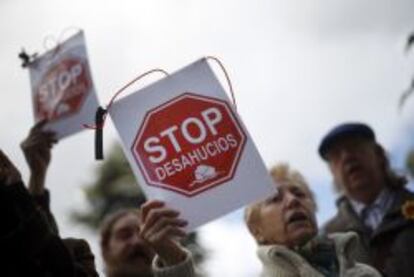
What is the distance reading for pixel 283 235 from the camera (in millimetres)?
3230

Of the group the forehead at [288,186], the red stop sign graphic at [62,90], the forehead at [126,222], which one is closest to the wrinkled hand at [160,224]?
the forehead at [288,186]

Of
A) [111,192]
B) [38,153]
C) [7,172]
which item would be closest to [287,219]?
[7,172]

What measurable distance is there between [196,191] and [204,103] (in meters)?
0.30

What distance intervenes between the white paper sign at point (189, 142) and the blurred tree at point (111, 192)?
17.0 metres

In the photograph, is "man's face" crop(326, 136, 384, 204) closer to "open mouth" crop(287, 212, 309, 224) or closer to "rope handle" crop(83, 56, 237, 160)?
"open mouth" crop(287, 212, 309, 224)

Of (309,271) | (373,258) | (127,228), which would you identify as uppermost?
(127,228)

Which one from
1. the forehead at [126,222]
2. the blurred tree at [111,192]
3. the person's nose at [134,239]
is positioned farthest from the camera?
the blurred tree at [111,192]

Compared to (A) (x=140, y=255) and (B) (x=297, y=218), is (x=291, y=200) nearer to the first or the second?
(B) (x=297, y=218)

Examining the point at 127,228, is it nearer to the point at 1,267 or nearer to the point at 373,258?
the point at 373,258

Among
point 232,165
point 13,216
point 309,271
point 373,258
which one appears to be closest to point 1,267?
point 13,216

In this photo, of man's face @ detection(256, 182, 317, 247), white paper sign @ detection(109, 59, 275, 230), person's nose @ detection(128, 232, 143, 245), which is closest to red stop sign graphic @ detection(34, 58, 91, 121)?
person's nose @ detection(128, 232, 143, 245)

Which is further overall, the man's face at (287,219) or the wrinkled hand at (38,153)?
the wrinkled hand at (38,153)

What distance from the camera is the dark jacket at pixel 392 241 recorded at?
3.71 m

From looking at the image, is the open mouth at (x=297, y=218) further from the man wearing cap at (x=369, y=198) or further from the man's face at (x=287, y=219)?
the man wearing cap at (x=369, y=198)
